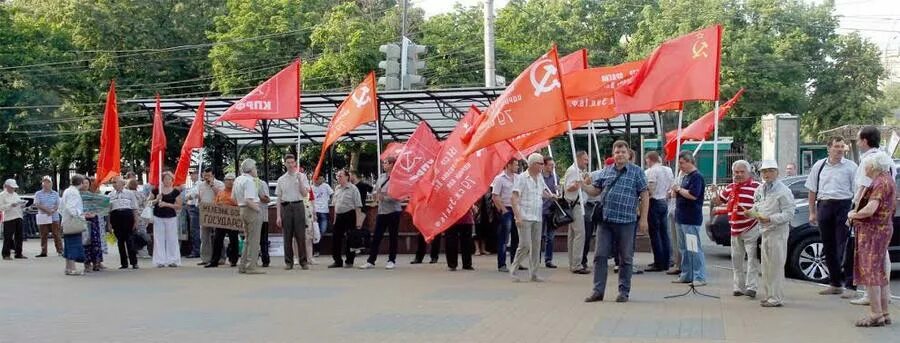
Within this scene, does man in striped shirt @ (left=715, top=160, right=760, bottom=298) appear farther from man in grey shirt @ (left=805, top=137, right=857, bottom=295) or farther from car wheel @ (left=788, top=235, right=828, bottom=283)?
car wheel @ (left=788, top=235, right=828, bottom=283)

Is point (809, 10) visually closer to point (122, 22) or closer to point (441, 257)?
point (122, 22)

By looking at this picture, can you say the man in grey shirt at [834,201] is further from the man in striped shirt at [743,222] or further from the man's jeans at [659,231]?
the man's jeans at [659,231]

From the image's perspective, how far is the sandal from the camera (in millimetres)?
9438

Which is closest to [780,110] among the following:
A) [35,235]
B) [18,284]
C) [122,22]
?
[122,22]

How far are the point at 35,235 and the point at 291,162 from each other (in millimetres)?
16866

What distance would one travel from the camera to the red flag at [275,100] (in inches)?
700

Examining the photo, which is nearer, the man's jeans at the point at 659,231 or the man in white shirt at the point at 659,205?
the man in white shirt at the point at 659,205

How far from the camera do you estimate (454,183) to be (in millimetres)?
15016

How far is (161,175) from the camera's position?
17688mm

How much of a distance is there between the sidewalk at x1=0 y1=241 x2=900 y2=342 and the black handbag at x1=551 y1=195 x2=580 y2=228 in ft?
2.34

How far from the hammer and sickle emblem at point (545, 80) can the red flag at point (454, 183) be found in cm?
217

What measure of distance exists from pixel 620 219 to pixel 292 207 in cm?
624

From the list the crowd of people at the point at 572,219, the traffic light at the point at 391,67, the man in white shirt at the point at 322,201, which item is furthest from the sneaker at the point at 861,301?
the traffic light at the point at 391,67

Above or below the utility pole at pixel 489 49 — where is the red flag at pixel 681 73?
below
